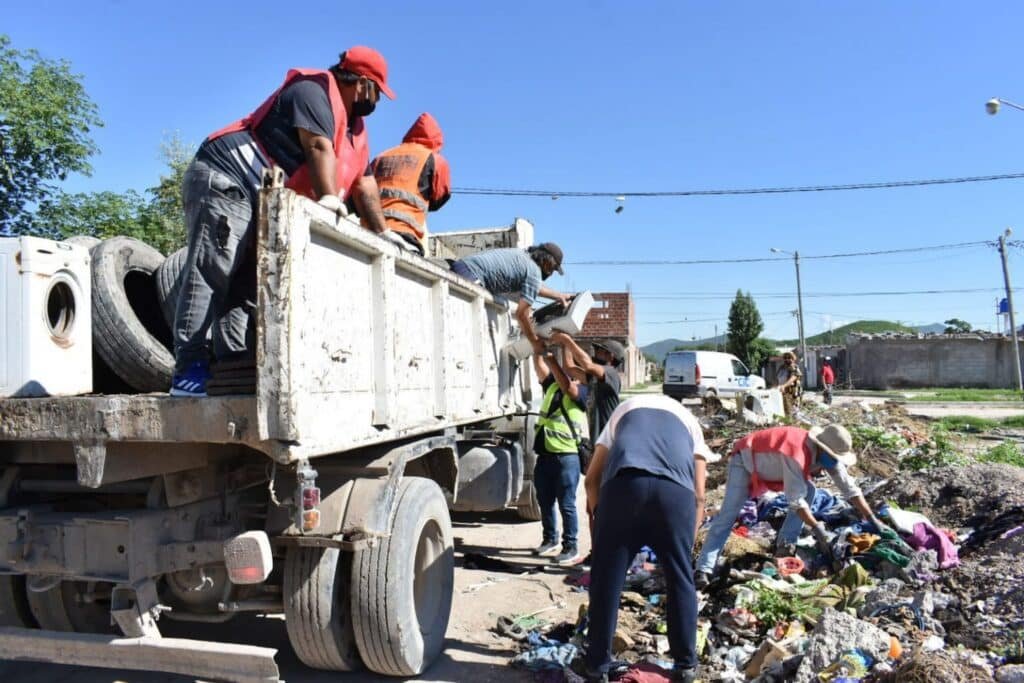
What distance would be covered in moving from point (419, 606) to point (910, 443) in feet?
33.9

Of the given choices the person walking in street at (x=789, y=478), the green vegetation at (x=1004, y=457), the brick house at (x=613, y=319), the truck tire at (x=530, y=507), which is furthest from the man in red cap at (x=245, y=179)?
the brick house at (x=613, y=319)

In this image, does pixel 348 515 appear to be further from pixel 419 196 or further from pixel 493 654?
pixel 419 196

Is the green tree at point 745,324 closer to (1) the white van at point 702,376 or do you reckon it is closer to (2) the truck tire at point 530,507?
(1) the white van at point 702,376

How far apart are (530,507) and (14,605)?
185 inches

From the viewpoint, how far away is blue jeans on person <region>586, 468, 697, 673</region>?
3.46m

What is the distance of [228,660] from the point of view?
295cm

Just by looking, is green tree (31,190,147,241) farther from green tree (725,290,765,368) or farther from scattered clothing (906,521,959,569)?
green tree (725,290,765,368)

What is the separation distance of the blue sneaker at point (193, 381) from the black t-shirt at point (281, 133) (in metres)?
0.90

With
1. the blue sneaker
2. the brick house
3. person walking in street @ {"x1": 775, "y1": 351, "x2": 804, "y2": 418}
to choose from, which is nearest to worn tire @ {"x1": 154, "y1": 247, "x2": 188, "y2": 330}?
the blue sneaker

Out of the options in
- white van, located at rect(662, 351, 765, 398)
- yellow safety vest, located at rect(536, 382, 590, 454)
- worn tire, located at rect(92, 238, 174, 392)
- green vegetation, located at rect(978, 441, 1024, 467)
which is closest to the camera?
worn tire, located at rect(92, 238, 174, 392)

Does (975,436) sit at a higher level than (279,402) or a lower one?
lower

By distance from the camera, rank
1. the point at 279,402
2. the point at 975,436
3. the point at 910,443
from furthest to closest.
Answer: the point at 975,436 < the point at 910,443 < the point at 279,402

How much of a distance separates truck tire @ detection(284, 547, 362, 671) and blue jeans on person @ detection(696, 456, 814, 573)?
107 inches

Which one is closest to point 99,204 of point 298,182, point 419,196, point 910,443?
point 419,196
